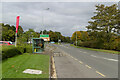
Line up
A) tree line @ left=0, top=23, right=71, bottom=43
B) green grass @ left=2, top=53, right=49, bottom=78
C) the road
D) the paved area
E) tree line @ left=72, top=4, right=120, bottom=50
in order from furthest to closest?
tree line @ left=72, top=4, right=120, bottom=50, tree line @ left=0, top=23, right=71, bottom=43, the road, the paved area, green grass @ left=2, top=53, right=49, bottom=78

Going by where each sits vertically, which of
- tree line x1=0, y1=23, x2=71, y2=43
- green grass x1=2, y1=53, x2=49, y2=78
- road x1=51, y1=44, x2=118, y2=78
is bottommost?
road x1=51, y1=44, x2=118, y2=78

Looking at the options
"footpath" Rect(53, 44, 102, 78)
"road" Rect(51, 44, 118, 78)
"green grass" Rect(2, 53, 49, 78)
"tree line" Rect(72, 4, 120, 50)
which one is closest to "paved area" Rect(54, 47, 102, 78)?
"footpath" Rect(53, 44, 102, 78)

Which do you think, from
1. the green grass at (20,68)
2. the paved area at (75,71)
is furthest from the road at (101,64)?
the green grass at (20,68)

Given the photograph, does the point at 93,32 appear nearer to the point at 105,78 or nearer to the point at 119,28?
the point at 119,28

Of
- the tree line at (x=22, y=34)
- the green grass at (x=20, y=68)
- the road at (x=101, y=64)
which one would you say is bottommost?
the road at (x=101, y=64)

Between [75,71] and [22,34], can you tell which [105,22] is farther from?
[75,71]

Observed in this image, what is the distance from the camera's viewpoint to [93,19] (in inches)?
1412

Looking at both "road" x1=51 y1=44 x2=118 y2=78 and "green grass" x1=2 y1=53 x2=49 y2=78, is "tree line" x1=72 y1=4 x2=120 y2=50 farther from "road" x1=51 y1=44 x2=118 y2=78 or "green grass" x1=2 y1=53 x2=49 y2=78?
"green grass" x1=2 y1=53 x2=49 y2=78

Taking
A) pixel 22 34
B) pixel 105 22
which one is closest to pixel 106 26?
pixel 105 22

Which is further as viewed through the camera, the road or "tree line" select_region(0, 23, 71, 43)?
"tree line" select_region(0, 23, 71, 43)

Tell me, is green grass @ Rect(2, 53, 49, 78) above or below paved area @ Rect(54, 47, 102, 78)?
above

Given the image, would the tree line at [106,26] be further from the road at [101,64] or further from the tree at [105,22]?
the road at [101,64]

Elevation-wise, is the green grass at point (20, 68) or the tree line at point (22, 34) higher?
the tree line at point (22, 34)

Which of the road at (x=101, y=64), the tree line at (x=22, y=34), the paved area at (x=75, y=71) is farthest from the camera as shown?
the tree line at (x=22, y=34)
